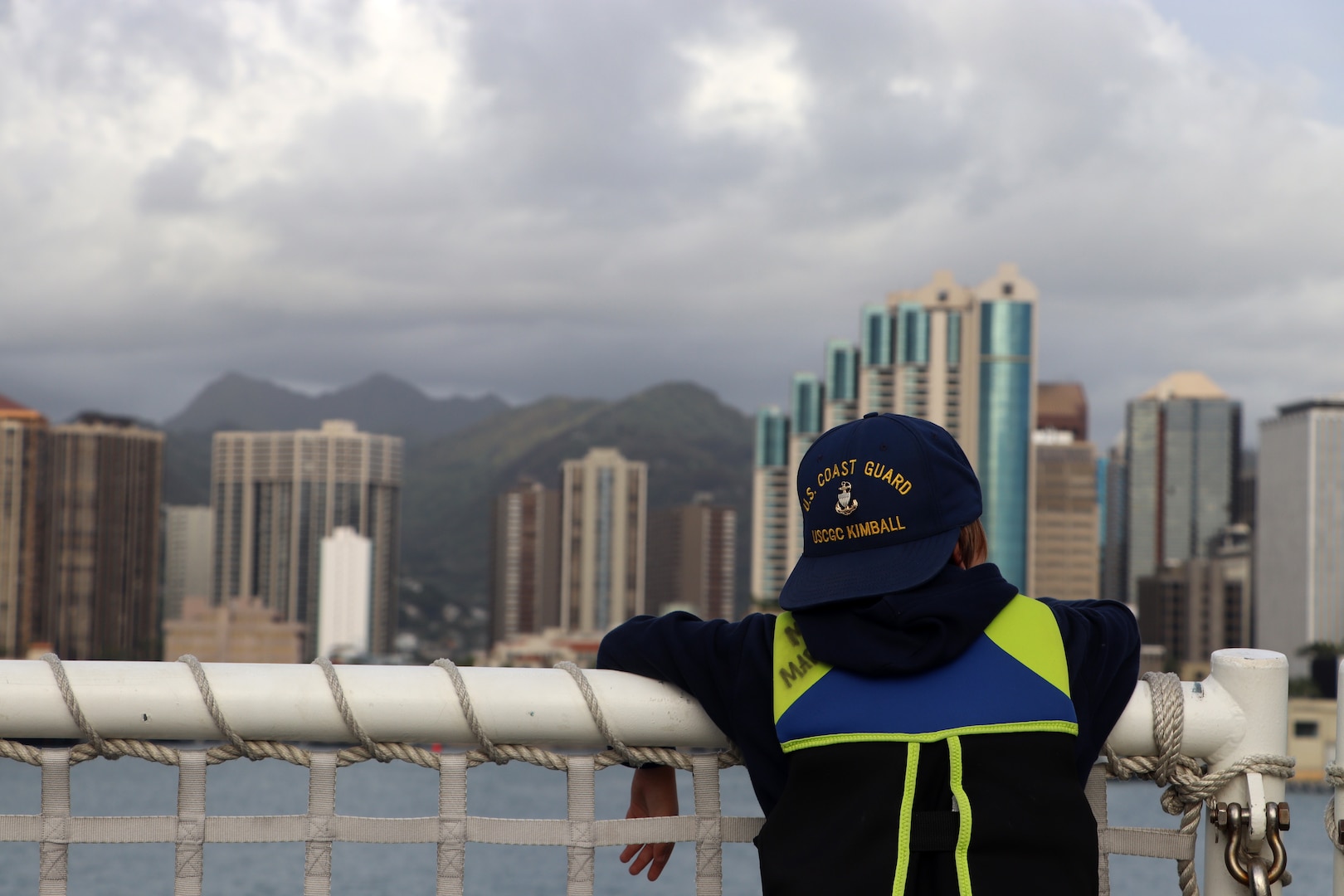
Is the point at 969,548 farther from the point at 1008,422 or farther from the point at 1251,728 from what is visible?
the point at 1008,422

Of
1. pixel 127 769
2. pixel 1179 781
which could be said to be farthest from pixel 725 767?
pixel 127 769

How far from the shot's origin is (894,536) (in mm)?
1832

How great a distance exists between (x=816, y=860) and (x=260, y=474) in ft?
481

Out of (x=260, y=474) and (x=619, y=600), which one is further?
(x=260, y=474)

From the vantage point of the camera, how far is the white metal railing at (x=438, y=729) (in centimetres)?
198

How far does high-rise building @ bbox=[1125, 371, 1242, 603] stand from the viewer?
144 m

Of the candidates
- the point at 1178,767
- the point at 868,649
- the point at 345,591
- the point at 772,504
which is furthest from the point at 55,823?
the point at 345,591

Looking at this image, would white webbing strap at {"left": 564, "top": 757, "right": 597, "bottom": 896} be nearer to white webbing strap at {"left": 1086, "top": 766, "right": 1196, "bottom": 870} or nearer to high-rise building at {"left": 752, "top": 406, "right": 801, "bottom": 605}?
white webbing strap at {"left": 1086, "top": 766, "right": 1196, "bottom": 870}

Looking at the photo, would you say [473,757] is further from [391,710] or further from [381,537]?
[381,537]

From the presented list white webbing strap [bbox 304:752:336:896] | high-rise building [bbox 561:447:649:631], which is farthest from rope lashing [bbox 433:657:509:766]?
high-rise building [bbox 561:447:649:631]

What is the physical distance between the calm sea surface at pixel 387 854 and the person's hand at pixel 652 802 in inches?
372

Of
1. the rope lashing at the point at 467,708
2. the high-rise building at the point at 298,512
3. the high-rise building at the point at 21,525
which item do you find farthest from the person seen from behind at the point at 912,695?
the high-rise building at the point at 298,512

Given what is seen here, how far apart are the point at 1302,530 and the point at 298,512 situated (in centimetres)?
9325

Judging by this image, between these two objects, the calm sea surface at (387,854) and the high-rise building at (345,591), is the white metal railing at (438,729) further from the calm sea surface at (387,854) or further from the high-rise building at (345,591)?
the high-rise building at (345,591)
